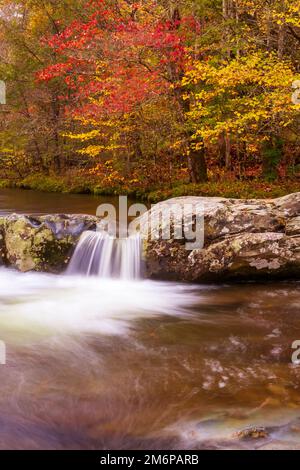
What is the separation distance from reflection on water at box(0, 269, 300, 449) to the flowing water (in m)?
0.01

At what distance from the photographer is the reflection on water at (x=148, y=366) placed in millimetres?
3490

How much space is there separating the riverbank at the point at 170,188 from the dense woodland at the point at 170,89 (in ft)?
0.31

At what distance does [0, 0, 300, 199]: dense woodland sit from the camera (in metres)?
11.4

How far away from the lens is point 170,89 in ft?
45.5

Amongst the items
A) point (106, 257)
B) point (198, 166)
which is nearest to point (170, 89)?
point (198, 166)

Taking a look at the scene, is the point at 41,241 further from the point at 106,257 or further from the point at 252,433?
the point at 252,433

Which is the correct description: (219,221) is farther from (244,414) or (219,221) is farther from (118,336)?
(244,414)

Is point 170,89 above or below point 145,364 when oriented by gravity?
above

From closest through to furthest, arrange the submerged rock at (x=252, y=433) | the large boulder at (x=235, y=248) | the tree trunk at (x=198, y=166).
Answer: the submerged rock at (x=252, y=433) < the large boulder at (x=235, y=248) < the tree trunk at (x=198, y=166)

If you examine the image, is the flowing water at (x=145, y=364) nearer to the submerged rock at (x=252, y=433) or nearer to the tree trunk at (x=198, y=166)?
the submerged rock at (x=252, y=433)

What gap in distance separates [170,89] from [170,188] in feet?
10.3
